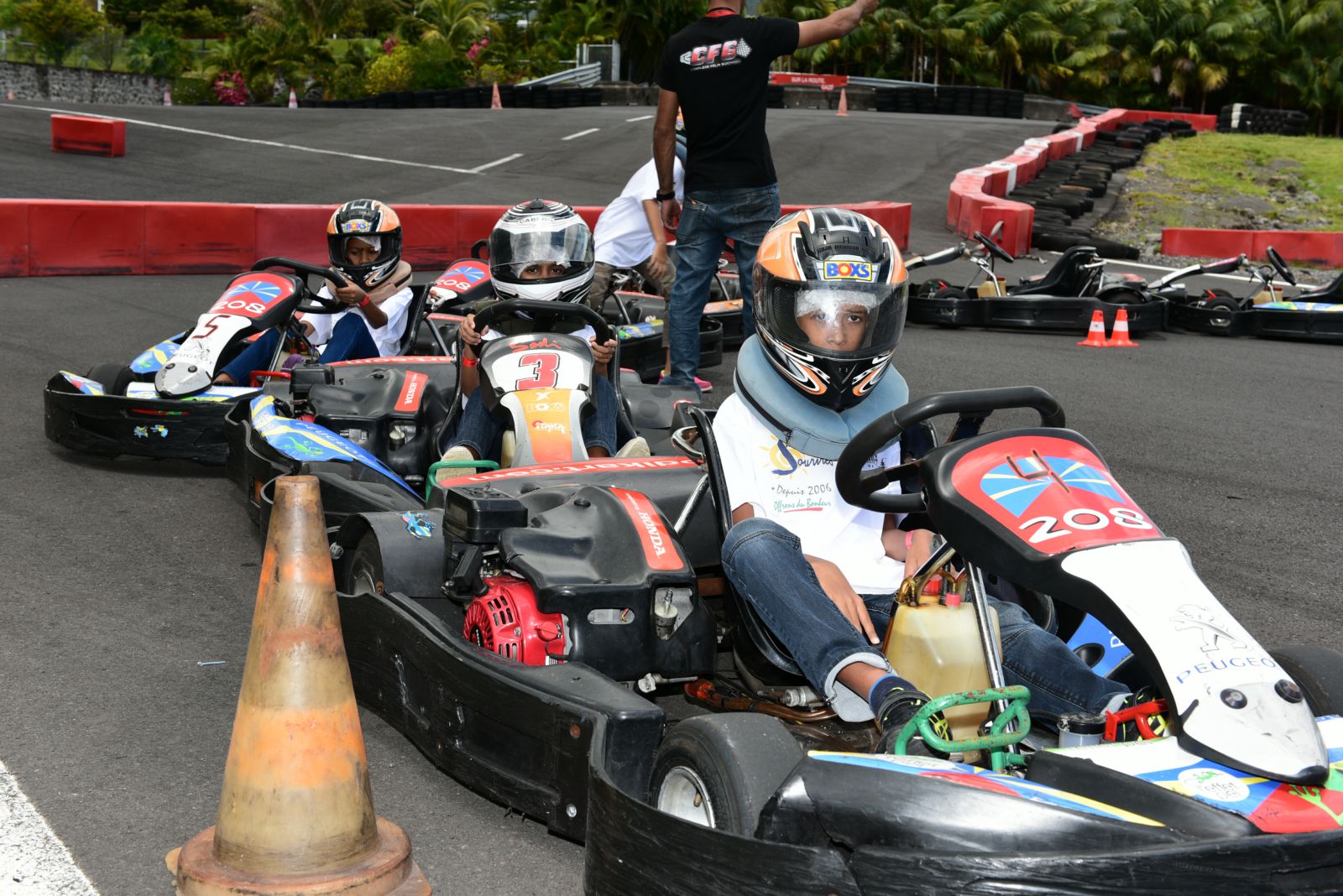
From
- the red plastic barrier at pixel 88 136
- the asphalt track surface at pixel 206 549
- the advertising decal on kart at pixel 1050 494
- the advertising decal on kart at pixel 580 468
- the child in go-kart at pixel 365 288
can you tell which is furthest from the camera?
the red plastic barrier at pixel 88 136

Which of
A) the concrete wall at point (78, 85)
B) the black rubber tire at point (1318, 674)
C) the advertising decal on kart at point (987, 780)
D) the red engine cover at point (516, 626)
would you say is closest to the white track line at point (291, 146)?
the concrete wall at point (78, 85)

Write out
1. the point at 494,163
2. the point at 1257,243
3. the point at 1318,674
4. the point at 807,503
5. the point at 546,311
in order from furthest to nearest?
the point at 494,163, the point at 1257,243, the point at 546,311, the point at 807,503, the point at 1318,674

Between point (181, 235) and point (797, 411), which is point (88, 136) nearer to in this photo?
point (181, 235)

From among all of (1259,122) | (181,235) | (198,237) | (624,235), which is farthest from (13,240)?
(1259,122)

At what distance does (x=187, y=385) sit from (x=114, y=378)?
1.75 ft

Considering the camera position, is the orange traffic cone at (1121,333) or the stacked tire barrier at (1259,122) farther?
the stacked tire barrier at (1259,122)

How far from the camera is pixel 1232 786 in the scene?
6.37ft

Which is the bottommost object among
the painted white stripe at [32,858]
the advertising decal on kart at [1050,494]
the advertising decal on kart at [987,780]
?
the painted white stripe at [32,858]

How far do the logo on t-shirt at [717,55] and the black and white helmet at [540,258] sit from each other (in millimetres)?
1274

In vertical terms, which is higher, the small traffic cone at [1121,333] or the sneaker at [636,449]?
the sneaker at [636,449]

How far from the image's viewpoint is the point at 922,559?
10.1 feet

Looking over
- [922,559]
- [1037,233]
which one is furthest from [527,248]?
[1037,233]

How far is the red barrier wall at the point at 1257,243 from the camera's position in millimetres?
14758

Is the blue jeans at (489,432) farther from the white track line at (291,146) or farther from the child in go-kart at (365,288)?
the white track line at (291,146)
